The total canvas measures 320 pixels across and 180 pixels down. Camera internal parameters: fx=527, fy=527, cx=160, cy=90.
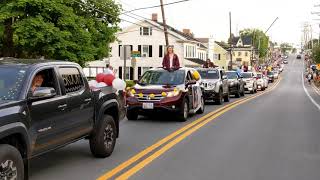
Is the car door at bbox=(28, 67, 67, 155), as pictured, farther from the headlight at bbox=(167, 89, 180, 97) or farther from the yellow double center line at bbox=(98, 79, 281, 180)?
the headlight at bbox=(167, 89, 180, 97)

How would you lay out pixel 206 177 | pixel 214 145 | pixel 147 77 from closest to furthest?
pixel 206 177 < pixel 214 145 < pixel 147 77

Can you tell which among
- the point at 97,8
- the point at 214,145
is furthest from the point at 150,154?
the point at 97,8

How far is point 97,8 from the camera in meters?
48.5

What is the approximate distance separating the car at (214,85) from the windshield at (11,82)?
15.8 metres

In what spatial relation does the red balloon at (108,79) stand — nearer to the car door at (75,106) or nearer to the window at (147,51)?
the car door at (75,106)

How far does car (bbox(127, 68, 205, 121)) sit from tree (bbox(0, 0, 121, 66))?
83.9 ft

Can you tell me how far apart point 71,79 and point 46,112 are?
1211mm

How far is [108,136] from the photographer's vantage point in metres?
8.84

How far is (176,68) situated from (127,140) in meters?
5.60

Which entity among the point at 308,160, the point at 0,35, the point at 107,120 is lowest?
the point at 308,160

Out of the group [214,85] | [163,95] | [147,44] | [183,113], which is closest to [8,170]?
[163,95]

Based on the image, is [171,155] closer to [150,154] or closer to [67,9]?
[150,154]

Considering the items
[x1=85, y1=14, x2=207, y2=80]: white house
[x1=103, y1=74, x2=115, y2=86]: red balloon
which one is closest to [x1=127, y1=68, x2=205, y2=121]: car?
[x1=103, y1=74, x2=115, y2=86]: red balloon

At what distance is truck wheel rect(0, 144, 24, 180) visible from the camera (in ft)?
18.4
